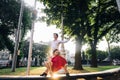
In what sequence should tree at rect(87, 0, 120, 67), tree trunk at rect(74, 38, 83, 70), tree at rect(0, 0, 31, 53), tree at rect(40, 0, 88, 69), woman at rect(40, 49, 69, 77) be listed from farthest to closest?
tree at rect(0, 0, 31, 53) < tree at rect(87, 0, 120, 67) < tree trunk at rect(74, 38, 83, 70) < tree at rect(40, 0, 88, 69) < woman at rect(40, 49, 69, 77)

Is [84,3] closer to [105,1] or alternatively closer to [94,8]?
[94,8]

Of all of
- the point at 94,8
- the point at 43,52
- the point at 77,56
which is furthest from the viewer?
the point at 43,52

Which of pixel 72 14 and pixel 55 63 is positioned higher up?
pixel 72 14

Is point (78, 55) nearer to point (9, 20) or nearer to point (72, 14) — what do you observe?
point (72, 14)

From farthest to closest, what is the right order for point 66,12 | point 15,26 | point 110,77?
point 15,26 < point 66,12 < point 110,77

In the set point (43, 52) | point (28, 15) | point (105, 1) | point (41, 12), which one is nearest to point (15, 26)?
point (28, 15)

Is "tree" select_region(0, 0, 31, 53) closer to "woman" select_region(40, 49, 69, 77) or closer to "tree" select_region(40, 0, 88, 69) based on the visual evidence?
"tree" select_region(40, 0, 88, 69)

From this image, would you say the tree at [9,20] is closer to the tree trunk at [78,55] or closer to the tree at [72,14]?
the tree at [72,14]

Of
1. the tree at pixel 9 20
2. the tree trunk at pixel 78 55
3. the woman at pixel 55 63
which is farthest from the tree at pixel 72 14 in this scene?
the woman at pixel 55 63

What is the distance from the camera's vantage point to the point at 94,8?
111 ft

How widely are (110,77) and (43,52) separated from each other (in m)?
69.1

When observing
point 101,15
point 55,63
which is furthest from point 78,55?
point 55,63

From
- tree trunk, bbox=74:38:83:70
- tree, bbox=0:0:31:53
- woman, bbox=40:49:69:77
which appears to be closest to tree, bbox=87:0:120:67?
tree trunk, bbox=74:38:83:70

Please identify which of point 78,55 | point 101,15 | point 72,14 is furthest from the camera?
point 101,15
